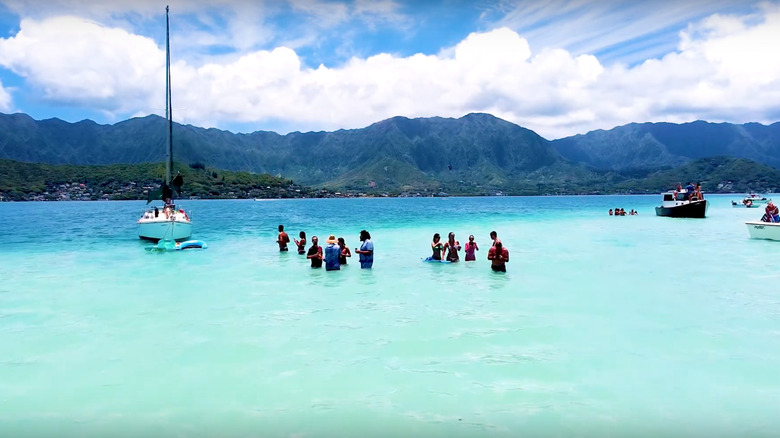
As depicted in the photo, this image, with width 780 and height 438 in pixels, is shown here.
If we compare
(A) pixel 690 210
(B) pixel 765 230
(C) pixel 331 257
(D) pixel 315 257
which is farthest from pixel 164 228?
(A) pixel 690 210

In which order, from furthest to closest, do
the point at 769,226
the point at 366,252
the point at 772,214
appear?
1. the point at 772,214
2. the point at 769,226
3. the point at 366,252

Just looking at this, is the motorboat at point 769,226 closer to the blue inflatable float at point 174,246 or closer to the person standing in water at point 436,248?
the person standing in water at point 436,248

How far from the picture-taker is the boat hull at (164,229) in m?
42.7

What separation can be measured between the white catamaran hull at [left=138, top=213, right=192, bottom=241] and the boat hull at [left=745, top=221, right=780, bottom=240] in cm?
4429

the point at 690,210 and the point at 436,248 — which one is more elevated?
the point at 690,210

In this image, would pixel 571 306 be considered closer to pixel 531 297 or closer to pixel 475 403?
pixel 531 297

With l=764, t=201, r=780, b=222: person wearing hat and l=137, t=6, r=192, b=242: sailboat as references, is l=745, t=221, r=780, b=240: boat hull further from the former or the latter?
l=137, t=6, r=192, b=242: sailboat

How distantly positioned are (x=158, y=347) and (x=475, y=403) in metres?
8.39

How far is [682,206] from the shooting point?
73125mm

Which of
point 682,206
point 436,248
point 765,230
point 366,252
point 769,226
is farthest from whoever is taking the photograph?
point 682,206

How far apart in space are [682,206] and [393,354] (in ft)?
237

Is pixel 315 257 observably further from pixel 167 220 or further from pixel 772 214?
pixel 772 214

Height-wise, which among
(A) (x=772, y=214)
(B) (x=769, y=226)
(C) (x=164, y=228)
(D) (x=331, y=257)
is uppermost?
(A) (x=772, y=214)

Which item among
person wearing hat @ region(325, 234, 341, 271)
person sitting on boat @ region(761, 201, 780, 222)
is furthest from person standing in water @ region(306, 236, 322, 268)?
person sitting on boat @ region(761, 201, 780, 222)
